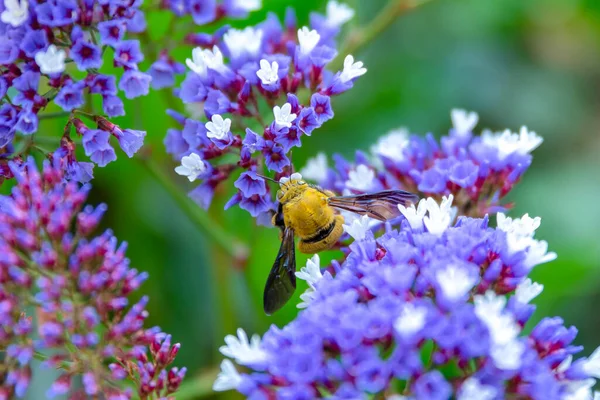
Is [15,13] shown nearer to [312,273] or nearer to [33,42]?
[33,42]

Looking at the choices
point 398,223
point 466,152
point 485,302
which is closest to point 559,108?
point 466,152

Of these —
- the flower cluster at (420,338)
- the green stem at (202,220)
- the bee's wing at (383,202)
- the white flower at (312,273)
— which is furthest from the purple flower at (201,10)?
the flower cluster at (420,338)

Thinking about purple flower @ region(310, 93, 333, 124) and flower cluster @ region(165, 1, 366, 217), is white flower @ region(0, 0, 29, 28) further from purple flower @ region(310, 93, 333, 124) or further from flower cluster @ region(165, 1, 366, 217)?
purple flower @ region(310, 93, 333, 124)

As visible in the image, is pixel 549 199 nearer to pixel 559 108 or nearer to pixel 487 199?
pixel 559 108

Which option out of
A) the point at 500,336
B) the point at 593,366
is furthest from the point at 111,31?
the point at 593,366

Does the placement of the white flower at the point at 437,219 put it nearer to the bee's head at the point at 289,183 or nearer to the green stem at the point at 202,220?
the bee's head at the point at 289,183

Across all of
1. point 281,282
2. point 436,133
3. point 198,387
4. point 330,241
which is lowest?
point 281,282
